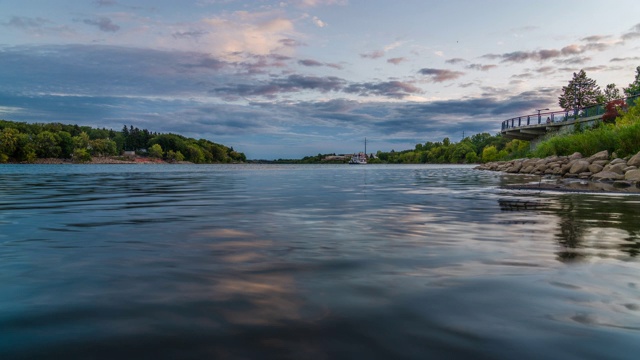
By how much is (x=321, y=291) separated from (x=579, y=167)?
30.3 m

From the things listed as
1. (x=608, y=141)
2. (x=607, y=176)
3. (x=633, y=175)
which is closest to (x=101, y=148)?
(x=608, y=141)

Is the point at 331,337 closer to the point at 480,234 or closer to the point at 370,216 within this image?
the point at 480,234

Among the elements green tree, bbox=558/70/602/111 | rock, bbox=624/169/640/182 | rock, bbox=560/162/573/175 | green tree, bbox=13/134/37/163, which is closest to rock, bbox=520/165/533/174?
rock, bbox=560/162/573/175

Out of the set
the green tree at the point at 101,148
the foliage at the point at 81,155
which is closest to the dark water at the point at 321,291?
the foliage at the point at 81,155

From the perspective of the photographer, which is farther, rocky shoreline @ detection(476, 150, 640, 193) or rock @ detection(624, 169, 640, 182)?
rock @ detection(624, 169, 640, 182)

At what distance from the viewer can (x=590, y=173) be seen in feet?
89.6

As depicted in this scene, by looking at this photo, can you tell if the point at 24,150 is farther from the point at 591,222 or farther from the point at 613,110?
the point at 591,222

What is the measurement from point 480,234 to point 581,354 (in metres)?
5.11

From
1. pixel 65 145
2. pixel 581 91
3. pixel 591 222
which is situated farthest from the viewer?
pixel 65 145

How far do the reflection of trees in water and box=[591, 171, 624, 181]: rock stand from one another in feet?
36.3

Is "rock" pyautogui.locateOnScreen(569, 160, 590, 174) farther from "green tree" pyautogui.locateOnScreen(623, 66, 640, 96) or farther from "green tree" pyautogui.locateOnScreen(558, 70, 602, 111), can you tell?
"green tree" pyautogui.locateOnScreen(558, 70, 602, 111)

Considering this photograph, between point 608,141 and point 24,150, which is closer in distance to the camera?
point 608,141

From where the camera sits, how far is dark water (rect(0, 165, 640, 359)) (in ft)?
10.0

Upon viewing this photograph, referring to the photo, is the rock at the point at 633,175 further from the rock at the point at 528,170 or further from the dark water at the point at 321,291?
the dark water at the point at 321,291
